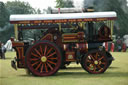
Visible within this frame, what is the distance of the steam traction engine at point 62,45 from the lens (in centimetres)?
1298

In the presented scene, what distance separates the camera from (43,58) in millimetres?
12969

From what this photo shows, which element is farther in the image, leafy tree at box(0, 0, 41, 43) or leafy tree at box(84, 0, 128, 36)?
leafy tree at box(84, 0, 128, 36)

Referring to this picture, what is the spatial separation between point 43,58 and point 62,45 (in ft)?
2.83

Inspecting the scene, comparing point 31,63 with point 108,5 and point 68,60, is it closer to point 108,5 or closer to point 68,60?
point 68,60

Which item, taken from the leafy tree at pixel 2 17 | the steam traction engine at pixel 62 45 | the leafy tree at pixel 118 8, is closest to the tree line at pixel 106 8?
the leafy tree at pixel 118 8

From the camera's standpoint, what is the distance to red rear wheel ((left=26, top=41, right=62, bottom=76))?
42.4ft

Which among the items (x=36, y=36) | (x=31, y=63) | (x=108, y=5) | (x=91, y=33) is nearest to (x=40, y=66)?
(x=31, y=63)

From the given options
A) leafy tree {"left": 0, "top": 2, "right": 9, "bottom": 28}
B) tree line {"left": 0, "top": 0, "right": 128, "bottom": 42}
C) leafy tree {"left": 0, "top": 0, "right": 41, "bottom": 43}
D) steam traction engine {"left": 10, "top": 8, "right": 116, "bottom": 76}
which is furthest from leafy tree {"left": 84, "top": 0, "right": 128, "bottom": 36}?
steam traction engine {"left": 10, "top": 8, "right": 116, "bottom": 76}

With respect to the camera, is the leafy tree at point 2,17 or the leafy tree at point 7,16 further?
the leafy tree at point 7,16

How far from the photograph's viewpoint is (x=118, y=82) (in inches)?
432

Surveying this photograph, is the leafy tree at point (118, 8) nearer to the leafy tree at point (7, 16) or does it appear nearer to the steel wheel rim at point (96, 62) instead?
the leafy tree at point (7, 16)

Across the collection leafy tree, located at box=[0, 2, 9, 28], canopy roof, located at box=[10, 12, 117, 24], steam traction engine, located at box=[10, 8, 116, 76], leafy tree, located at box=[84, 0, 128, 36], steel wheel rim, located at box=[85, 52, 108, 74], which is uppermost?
canopy roof, located at box=[10, 12, 117, 24]

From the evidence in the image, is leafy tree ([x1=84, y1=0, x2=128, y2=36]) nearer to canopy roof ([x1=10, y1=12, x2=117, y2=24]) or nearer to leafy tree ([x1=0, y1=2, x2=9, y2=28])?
leafy tree ([x1=0, y1=2, x2=9, y2=28])

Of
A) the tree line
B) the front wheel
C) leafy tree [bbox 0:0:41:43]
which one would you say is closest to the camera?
the front wheel
